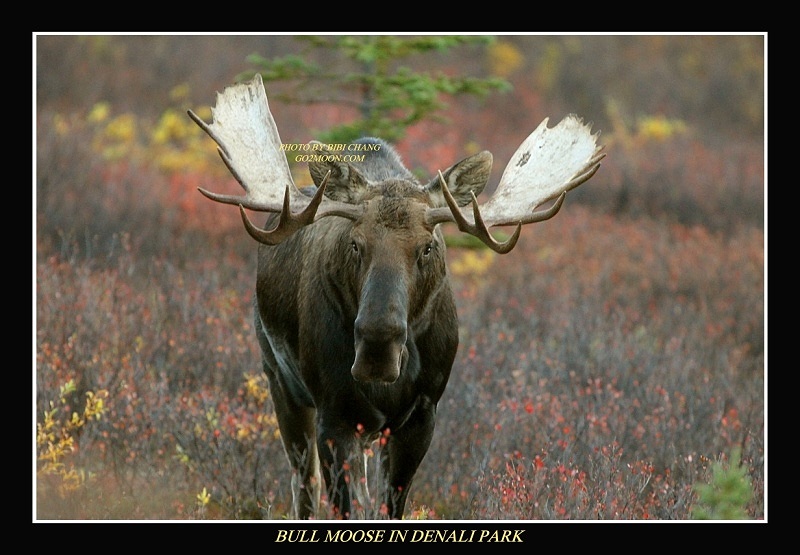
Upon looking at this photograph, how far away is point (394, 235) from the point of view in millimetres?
4918

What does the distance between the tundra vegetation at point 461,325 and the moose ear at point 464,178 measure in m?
1.47

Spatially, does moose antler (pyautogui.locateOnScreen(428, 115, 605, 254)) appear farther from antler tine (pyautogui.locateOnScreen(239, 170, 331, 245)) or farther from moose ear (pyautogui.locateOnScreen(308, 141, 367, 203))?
antler tine (pyautogui.locateOnScreen(239, 170, 331, 245))

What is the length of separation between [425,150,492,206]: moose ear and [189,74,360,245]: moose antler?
1.29 feet

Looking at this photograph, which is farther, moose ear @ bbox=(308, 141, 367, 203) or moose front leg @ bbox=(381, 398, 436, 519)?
moose front leg @ bbox=(381, 398, 436, 519)

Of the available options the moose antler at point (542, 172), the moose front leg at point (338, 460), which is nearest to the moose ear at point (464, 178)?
the moose antler at point (542, 172)

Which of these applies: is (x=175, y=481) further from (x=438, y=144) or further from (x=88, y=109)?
(x=88, y=109)

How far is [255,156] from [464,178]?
101 cm

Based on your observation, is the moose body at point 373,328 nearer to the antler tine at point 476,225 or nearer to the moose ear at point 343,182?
the moose ear at point 343,182

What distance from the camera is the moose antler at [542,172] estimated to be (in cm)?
530

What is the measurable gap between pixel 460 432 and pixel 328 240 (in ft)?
6.51

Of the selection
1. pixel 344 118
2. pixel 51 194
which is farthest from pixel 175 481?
pixel 344 118

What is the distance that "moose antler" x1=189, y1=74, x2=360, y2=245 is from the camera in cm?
524

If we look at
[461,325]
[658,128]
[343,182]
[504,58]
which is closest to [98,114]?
[461,325]

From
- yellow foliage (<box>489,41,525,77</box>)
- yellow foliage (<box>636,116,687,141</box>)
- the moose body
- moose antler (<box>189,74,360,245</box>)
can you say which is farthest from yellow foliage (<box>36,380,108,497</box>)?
yellow foliage (<box>489,41,525,77</box>)
